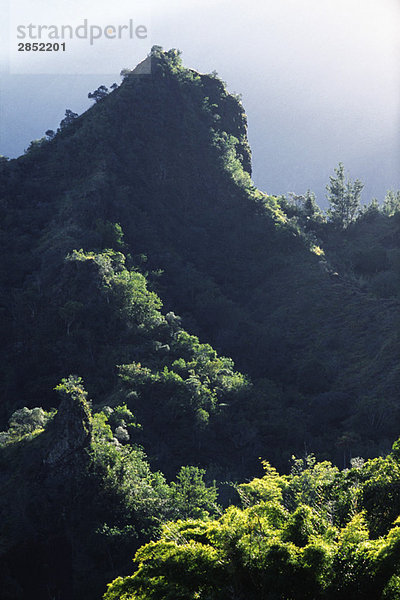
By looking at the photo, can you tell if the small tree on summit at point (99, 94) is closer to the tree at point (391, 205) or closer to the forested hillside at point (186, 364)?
the forested hillside at point (186, 364)

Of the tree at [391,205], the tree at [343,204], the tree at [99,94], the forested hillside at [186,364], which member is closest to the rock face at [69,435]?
the forested hillside at [186,364]

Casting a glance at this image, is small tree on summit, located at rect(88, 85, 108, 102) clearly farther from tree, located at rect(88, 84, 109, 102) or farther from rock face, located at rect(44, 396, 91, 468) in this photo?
rock face, located at rect(44, 396, 91, 468)

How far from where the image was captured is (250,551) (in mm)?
19984

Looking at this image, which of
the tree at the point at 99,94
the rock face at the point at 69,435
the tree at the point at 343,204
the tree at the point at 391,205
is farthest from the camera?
the tree at the point at 99,94

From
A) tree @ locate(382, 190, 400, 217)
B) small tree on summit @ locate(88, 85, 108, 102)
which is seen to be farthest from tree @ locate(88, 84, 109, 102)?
tree @ locate(382, 190, 400, 217)

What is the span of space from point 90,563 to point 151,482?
7498 millimetres

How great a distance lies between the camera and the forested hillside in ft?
75.7

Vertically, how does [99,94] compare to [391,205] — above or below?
above

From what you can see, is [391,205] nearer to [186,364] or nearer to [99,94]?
[99,94]

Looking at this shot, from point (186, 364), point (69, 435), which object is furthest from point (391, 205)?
point (69, 435)

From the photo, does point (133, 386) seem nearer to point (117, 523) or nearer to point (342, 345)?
point (117, 523)

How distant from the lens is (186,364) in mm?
64688

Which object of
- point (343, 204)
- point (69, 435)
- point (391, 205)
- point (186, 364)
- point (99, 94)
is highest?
point (99, 94)

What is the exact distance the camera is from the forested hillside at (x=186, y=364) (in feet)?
75.7
